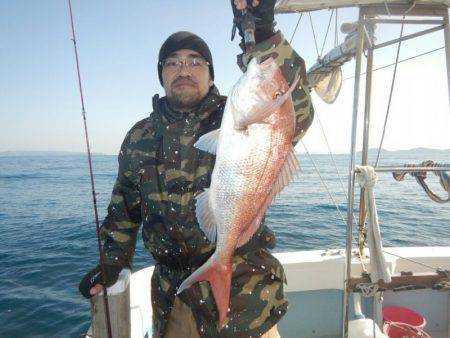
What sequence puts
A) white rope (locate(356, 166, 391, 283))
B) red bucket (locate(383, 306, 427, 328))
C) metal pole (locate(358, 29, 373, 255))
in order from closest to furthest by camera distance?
white rope (locate(356, 166, 391, 283)), metal pole (locate(358, 29, 373, 255)), red bucket (locate(383, 306, 427, 328))

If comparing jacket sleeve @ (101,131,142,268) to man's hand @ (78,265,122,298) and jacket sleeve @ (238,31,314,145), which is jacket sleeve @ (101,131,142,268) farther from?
jacket sleeve @ (238,31,314,145)

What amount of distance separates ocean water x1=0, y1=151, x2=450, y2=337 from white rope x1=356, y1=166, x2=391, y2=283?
1452 millimetres

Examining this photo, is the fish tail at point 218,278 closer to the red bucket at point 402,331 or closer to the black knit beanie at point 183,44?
the black knit beanie at point 183,44

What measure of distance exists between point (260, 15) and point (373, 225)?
7.12ft

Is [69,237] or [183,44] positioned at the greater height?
[183,44]

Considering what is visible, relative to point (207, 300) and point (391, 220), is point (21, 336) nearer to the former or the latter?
point (207, 300)

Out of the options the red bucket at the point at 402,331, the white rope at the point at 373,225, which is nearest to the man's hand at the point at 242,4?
the white rope at the point at 373,225

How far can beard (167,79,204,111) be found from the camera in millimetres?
2418

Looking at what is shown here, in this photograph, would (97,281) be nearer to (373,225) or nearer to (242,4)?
(242,4)

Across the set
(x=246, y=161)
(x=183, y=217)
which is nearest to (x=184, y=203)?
(x=183, y=217)

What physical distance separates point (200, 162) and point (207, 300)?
3.03ft

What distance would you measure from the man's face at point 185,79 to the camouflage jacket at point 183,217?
9 centimetres

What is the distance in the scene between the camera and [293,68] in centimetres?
200

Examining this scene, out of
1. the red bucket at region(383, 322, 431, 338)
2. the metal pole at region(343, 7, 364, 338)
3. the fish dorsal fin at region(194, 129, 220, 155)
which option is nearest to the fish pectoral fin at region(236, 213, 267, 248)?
the fish dorsal fin at region(194, 129, 220, 155)
